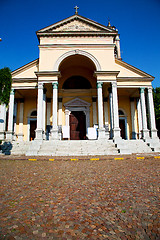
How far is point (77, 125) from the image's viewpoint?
19.6 meters

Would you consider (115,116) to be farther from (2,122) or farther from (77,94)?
(2,122)

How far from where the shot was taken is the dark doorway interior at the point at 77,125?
63.4 feet

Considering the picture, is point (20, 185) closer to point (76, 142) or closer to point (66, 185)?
point (66, 185)

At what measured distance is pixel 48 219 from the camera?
2.76m

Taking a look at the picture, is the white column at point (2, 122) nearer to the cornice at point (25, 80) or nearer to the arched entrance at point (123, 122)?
the cornice at point (25, 80)

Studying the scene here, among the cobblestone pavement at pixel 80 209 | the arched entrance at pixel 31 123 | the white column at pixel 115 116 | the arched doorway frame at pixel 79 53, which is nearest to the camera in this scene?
the cobblestone pavement at pixel 80 209

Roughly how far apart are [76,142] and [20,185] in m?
9.29

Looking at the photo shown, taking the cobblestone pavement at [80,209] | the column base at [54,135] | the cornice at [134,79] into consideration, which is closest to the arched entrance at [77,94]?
the cornice at [134,79]

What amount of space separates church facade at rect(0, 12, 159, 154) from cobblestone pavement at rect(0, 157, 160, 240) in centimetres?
975

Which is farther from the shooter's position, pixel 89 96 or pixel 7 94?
pixel 89 96

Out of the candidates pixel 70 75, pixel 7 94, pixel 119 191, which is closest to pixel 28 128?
pixel 70 75

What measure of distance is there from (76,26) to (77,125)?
10.3m

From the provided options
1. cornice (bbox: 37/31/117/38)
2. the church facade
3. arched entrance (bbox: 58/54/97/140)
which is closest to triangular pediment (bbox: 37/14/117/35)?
the church facade

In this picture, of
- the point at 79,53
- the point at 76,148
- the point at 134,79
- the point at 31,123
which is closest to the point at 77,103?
the point at 79,53
